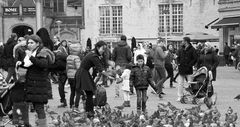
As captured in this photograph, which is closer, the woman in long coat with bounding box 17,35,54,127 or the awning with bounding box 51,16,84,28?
the woman in long coat with bounding box 17,35,54,127

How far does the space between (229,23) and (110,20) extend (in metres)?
14.3

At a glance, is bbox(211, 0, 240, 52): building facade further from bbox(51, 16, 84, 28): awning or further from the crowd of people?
bbox(51, 16, 84, 28): awning

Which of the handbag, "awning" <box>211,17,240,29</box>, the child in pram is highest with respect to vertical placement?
"awning" <box>211,17,240,29</box>

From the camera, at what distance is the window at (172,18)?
1912 inches

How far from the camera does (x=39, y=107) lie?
9.85 metres

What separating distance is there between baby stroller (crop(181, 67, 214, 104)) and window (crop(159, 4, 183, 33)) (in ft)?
108

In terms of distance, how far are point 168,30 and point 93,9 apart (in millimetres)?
6955

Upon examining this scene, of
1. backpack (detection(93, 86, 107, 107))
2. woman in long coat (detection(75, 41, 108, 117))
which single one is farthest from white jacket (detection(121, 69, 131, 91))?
woman in long coat (detection(75, 41, 108, 117))

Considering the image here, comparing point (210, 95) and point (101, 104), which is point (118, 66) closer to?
point (210, 95)

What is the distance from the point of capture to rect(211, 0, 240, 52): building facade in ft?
124

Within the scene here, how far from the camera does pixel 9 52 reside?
53.3ft

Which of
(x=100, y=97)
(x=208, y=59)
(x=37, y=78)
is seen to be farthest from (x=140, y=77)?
(x=208, y=59)

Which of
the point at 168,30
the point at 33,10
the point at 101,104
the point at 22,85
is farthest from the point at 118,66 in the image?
the point at 33,10

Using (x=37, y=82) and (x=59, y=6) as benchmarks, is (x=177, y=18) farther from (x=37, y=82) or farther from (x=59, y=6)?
(x=37, y=82)
